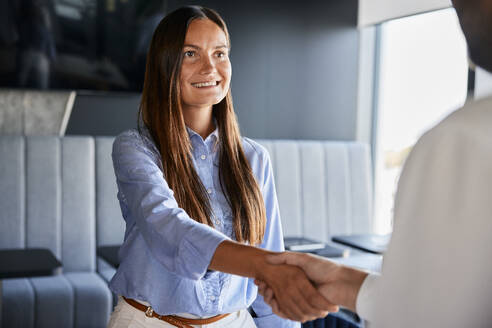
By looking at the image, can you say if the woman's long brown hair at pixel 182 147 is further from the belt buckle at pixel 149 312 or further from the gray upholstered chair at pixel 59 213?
the gray upholstered chair at pixel 59 213

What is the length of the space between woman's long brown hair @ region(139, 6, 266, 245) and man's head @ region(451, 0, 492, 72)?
95 centimetres

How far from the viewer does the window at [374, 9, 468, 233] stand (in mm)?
4535

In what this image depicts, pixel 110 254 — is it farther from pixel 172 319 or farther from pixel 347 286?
pixel 347 286

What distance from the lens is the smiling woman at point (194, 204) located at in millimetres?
1362

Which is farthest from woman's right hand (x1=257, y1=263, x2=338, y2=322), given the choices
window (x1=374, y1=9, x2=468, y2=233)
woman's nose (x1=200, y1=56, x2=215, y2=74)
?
window (x1=374, y1=9, x2=468, y2=233)

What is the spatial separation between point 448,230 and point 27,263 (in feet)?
8.13

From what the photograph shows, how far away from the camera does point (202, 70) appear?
179cm

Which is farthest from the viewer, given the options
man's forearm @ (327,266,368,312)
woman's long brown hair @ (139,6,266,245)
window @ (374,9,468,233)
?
window @ (374,9,468,233)

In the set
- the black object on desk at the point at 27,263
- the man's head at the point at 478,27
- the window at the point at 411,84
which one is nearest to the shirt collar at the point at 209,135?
the man's head at the point at 478,27

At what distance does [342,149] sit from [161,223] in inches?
136

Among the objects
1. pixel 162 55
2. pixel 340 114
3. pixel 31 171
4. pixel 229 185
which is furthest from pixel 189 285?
pixel 340 114

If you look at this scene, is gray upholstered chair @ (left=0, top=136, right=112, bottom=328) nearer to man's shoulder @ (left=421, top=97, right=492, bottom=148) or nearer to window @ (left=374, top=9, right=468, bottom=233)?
window @ (left=374, top=9, right=468, bottom=233)

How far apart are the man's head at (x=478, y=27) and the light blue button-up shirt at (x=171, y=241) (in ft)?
2.37

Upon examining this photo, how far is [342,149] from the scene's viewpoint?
4.68 meters
